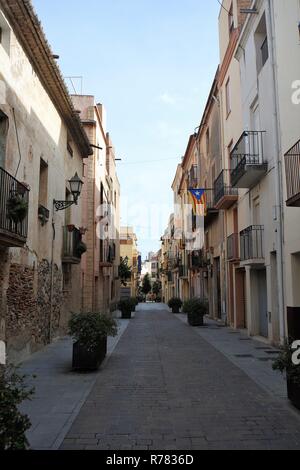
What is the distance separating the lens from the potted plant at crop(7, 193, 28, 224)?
8570mm

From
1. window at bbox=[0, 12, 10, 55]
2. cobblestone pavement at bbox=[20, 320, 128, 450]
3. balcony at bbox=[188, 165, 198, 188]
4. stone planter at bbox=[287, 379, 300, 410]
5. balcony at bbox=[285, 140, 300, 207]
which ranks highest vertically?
balcony at bbox=[188, 165, 198, 188]

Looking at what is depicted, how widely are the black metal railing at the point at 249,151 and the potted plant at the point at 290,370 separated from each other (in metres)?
8.34

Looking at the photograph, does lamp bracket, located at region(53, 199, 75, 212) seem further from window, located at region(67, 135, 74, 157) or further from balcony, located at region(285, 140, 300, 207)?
balcony, located at region(285, 140, 300, 207)

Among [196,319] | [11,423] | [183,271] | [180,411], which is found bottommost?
[180,411]

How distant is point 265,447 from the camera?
4738 millimetres

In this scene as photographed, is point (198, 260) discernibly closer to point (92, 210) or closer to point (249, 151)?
point (92, 210)

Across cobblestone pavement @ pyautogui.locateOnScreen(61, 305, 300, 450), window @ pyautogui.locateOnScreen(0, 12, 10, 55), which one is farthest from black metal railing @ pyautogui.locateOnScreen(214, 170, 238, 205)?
window @ pyautogui.locateOnScreen(0, 12, 10, 55)

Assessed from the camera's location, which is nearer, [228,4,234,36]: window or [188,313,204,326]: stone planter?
[228,4,234,36]: window

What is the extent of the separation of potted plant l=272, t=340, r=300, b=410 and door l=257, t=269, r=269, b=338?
875cm

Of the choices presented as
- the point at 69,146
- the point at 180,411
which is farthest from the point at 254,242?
the point at 180,411

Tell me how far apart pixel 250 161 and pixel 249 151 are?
0.61 meters

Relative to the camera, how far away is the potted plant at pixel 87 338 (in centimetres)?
925

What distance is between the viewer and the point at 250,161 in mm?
14203

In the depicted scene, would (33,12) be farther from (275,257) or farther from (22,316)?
(275,257)
